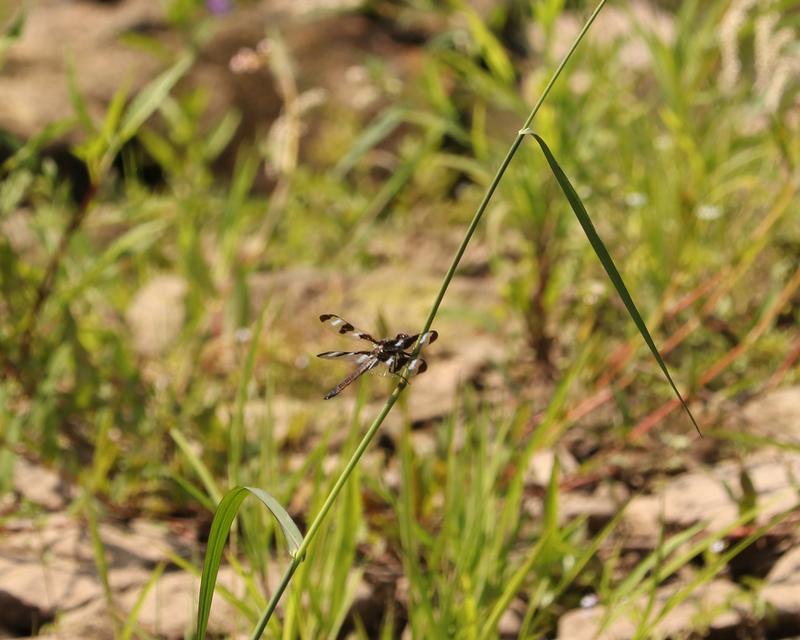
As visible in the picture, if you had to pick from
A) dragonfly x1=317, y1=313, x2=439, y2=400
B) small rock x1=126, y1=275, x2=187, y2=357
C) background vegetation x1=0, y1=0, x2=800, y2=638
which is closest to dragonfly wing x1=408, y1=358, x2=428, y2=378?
dragonfly x1=317, y1=313, x2=439, y2=400

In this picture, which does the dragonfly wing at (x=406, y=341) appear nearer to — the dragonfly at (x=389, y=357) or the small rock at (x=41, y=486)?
the dragonfly at (x=389, y=357)

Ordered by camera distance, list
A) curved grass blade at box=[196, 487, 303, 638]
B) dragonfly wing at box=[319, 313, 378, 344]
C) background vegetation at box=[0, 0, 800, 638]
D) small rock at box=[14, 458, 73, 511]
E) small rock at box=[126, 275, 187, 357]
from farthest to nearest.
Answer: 1. small rock at box=[126, 275, 187, 357]
2. small rock at box=[14, 458, 73, 511]
3. background vegetation at box=[0, 0, 800, 638]
4. dragonfly wing at box=[319, 313, 378, 344]
5. curved grass blade at box=[196, 487, 303, 638]

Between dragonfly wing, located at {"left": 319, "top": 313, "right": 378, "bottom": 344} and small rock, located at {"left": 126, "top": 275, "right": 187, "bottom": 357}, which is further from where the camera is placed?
small rock, located at {"left": 126, "top": 275, "right": 187, "bottom": 357}

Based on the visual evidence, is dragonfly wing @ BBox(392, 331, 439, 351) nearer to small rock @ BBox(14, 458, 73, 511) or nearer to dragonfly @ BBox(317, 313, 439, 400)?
dragonfly @ BBox(317, 313, 439, 400)

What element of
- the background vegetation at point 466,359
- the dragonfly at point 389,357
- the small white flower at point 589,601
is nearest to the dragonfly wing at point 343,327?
the dragonfly at point 389,357

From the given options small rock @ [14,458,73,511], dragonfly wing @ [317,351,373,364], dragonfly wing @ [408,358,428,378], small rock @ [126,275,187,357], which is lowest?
small rock @ [14,458,73,511]

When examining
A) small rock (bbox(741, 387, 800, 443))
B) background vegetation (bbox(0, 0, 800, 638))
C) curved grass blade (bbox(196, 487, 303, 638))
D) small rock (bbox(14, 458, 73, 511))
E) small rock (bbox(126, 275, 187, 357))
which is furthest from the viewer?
small rock (bbox(126, 275, 187, 357))

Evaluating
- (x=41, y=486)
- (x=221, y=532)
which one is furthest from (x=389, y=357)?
(x=41, y=486)

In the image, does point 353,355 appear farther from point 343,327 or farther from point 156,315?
point 156,315

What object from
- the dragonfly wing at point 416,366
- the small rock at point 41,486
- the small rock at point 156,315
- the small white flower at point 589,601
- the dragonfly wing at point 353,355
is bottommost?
the small rock at point 41,486

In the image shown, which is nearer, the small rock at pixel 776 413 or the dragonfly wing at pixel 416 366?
the dragonfly wing at pixel 416 366

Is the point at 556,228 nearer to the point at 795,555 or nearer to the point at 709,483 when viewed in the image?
the point at 709,483
